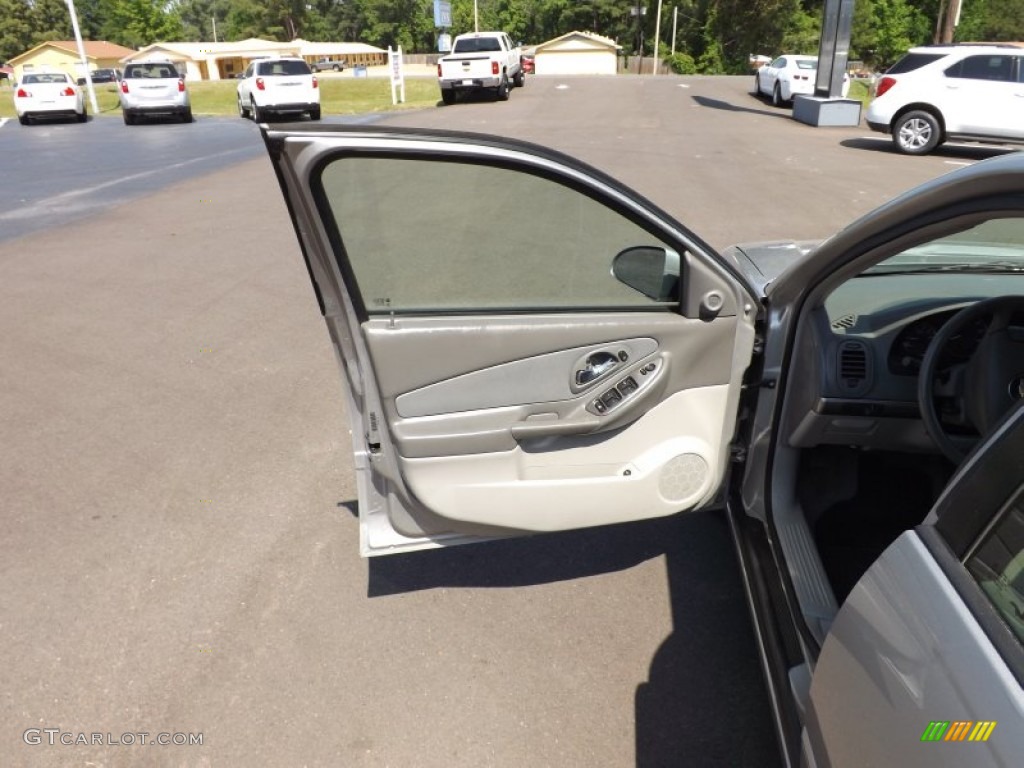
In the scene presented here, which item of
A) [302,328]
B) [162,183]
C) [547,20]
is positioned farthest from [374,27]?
[302,328]

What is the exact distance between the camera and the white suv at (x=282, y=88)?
64.4 feet

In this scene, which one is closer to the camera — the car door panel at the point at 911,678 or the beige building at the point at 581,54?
the car door panel at the point at 911,678

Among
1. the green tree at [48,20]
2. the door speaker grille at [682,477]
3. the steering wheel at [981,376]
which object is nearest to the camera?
the steering wheel at [981,376]

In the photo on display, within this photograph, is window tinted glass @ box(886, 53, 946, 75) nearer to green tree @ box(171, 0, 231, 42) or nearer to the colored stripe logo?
the colored stripe logo

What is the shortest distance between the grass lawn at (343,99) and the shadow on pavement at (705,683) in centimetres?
2226

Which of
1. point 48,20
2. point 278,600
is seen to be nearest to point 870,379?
point 278,600

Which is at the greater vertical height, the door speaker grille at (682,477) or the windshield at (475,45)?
the windshield at (475,45)

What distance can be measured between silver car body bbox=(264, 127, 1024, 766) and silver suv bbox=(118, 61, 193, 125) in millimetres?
22393

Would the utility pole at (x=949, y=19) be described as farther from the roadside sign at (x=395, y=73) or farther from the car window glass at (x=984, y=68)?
the roadside sign at (x=395, y=73)

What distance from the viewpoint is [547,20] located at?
78.6 meters

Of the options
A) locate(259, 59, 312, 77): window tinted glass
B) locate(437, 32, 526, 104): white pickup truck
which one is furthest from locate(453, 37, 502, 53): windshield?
locate(259, 59, 312, 77): window tinted glass

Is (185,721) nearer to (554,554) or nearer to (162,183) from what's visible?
(554,554)

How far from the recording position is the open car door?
2.47 meters

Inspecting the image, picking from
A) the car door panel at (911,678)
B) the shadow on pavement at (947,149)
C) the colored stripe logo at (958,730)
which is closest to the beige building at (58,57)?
the shadow on pavement at (947,149)
